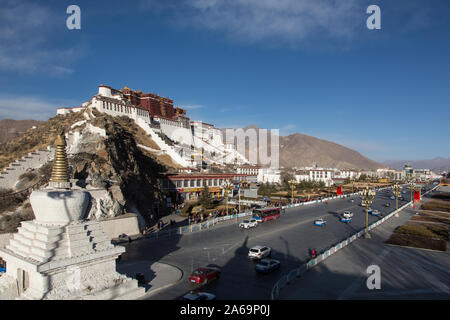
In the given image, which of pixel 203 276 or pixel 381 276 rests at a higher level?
pixel 203 276

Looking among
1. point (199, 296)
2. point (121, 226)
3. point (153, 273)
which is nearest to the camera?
point (199, 296)

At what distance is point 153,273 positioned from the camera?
1833 cm

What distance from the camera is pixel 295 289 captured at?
16.0 metres

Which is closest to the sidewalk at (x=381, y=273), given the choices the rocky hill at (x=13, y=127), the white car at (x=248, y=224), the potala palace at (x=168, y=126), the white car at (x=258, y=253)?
the white car at (x=258, y=253)

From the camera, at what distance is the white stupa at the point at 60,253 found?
41.1 ft

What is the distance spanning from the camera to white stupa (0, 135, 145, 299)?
1253 centimetres

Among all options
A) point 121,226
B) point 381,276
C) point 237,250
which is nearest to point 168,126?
point 121,226

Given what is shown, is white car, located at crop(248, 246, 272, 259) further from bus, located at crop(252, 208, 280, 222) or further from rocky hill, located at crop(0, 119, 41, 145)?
rocky hill, located at crop(0, 119, 41, 145)

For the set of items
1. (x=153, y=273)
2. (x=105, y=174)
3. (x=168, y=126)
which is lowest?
(x=153, y=273)

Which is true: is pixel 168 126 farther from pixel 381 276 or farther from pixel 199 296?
pixel 199 296

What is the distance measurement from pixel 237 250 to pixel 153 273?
26.8 ft
